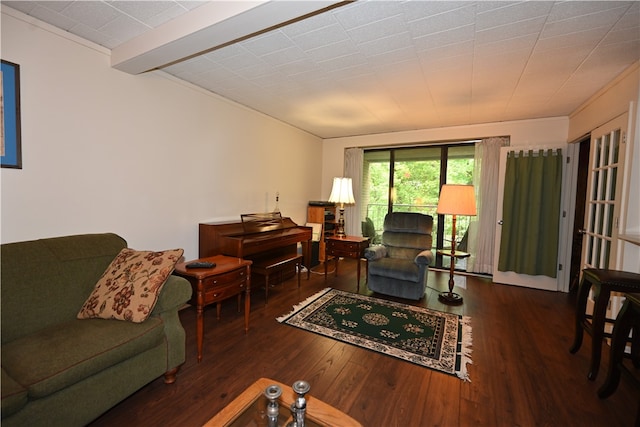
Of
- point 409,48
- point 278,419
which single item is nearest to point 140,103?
point 409,48

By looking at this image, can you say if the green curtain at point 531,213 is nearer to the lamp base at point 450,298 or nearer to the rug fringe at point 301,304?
the lamp base at point 450,298

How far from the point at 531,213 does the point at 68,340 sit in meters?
5.05

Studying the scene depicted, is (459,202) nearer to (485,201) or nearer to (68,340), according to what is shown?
(485,201)

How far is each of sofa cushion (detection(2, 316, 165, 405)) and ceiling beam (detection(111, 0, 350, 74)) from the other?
6.23 ft

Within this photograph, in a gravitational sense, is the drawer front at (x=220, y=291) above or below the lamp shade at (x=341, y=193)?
below

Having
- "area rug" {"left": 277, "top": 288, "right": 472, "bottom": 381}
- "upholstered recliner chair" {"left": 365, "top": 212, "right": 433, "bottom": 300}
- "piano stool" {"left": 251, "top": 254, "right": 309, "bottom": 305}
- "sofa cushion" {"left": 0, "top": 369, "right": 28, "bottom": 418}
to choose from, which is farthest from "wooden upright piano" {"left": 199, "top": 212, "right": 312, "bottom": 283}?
"sofa cushion" {"left": 0, "top": 369, "right": 28, "bottom": 418}

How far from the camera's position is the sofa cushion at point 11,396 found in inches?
43.6

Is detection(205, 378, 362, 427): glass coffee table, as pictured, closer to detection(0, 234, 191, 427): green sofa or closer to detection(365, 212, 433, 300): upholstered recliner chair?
detection(0, 234, 191, 427): green sofa

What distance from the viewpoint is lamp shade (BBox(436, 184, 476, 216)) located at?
3.26m

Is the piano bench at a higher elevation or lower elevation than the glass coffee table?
higher

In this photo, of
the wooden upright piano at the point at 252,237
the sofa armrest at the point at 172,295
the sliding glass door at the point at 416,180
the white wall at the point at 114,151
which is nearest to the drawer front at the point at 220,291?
the sofa armrest at the point at 172,295

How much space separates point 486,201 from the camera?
448 cm

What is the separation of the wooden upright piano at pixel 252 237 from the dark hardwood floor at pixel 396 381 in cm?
69

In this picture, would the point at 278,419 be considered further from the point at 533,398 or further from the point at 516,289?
the point at 516,289
